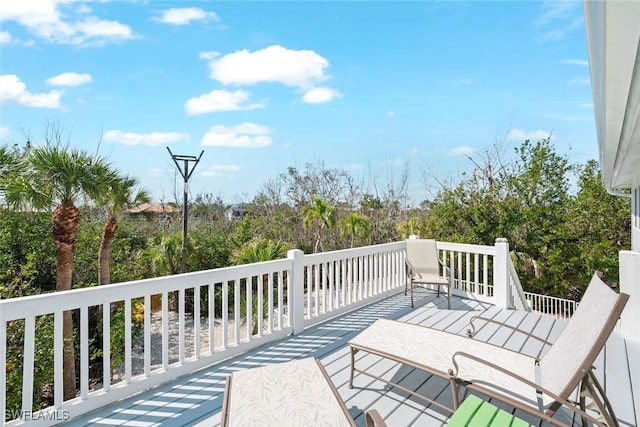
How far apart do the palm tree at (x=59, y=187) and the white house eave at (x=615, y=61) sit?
7.29 meters

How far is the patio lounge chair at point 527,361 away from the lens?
1.96m

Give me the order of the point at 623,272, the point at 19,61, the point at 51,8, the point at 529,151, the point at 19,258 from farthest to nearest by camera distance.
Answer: the point at 529,151
the point at 19,61
the point at 19,258
the point at 51,8
the point at 623,272

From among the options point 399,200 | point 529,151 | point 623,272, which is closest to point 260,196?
point 399,200

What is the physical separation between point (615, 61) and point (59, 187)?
297 inches

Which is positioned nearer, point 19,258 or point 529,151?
point 19,258

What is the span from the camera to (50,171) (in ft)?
19.9

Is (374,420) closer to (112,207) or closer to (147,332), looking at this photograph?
(147,332)

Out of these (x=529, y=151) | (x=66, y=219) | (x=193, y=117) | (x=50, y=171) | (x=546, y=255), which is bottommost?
(x=546, y=255)

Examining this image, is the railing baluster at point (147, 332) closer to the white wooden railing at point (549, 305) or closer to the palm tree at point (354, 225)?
the palm tree at point (354, 225)

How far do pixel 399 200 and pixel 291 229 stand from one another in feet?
15.5

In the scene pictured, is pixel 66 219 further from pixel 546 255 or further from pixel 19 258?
pixel 546 255

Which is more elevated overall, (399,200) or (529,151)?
(529,151)

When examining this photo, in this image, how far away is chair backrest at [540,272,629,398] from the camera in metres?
1.95

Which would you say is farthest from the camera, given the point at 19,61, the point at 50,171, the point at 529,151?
the point at 529,151
